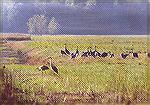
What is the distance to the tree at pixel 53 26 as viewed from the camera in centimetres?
461

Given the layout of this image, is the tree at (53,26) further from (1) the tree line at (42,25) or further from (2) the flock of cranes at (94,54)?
(2) the flock of cranes at (94,54)

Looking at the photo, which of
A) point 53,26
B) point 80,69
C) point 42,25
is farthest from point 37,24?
point 80,69

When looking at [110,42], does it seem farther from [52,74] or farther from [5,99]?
[5,99]

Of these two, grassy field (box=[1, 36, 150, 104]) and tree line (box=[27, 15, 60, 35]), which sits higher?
tree line (box=[27, 15, 60, 35])

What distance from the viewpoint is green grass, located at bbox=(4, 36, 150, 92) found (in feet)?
15.1

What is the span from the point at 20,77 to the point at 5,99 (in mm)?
260

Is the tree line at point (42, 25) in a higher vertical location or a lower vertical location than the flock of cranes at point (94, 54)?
higher

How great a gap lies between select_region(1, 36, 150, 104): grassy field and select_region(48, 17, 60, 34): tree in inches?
2.6

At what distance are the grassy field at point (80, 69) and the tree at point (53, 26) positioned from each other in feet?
0.22

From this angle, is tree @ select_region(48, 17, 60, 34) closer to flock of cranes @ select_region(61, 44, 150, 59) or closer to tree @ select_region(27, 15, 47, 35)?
tree @ select_region(27, 15, 47, 35)

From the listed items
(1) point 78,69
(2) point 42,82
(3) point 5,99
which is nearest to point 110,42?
(1) point 78,69

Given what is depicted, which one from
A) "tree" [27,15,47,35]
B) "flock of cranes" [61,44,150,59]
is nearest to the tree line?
"tree" [27,15,47,35]

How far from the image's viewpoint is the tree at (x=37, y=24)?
181 inches

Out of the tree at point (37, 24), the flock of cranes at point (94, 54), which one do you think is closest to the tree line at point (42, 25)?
the tree at point (37, 24)
